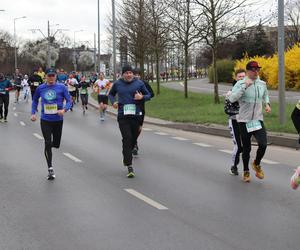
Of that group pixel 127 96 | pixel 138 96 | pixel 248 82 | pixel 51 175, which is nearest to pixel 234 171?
pixel 248 82

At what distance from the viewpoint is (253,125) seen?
8930mm

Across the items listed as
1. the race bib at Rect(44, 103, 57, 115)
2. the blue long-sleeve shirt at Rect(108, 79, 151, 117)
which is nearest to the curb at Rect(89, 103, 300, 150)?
the blue long-sleeve shirt at Rect(108, 79, 151, 117)

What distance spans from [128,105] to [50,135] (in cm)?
140

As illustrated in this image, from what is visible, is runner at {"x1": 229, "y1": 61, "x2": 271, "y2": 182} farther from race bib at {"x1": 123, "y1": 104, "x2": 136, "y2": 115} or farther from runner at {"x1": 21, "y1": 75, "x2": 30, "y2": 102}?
runner at {"x1": 21, "y1": 75, "x2": 30, "y2": 102}

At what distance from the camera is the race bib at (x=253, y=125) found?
891cm

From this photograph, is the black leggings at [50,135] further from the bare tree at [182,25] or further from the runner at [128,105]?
the bare tree at [182,25]

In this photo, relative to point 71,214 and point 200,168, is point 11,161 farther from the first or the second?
point 71,214

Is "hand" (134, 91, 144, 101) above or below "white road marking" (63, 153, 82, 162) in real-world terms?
above

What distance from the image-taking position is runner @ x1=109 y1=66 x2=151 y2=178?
9797 mm

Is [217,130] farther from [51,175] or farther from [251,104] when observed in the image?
[51,175]

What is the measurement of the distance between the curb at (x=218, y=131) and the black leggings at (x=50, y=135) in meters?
5.86

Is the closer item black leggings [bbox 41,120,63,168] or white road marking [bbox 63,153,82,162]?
black leggings [bbox 41,120,63,168]

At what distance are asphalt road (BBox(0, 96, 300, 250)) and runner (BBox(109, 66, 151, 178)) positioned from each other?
485 mm

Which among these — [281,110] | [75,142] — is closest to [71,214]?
[75,142]
